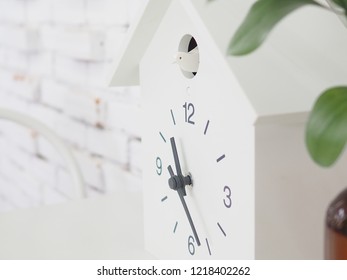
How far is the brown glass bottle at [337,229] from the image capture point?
0.50 meters

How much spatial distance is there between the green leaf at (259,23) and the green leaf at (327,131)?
0.20ft

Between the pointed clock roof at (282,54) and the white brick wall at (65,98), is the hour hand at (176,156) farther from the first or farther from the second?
the white brick wall at (65,98)

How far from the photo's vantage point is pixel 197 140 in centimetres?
65

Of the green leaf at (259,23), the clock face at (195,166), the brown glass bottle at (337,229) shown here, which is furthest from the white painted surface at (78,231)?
the green leaf at (259,23)

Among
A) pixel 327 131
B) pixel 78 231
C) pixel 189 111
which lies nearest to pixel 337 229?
pixel 327 131

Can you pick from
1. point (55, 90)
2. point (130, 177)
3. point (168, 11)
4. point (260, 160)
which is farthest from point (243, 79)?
point (55, 90)

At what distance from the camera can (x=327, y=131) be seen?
0.42 metres

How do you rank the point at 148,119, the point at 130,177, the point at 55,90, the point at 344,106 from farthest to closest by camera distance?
the point at 55,90 < the point at 130,177 < the point at 148,119 < the point at 344,106

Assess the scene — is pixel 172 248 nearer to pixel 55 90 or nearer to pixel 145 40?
pixel 145 40

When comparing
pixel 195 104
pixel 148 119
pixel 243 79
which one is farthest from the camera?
pixel 148 119

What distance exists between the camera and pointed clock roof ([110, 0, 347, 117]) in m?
0.54

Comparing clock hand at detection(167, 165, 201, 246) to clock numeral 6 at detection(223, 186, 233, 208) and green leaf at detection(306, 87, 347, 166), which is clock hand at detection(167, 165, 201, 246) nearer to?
clock numeral 6 at detection(223, 186, 233, 208)
